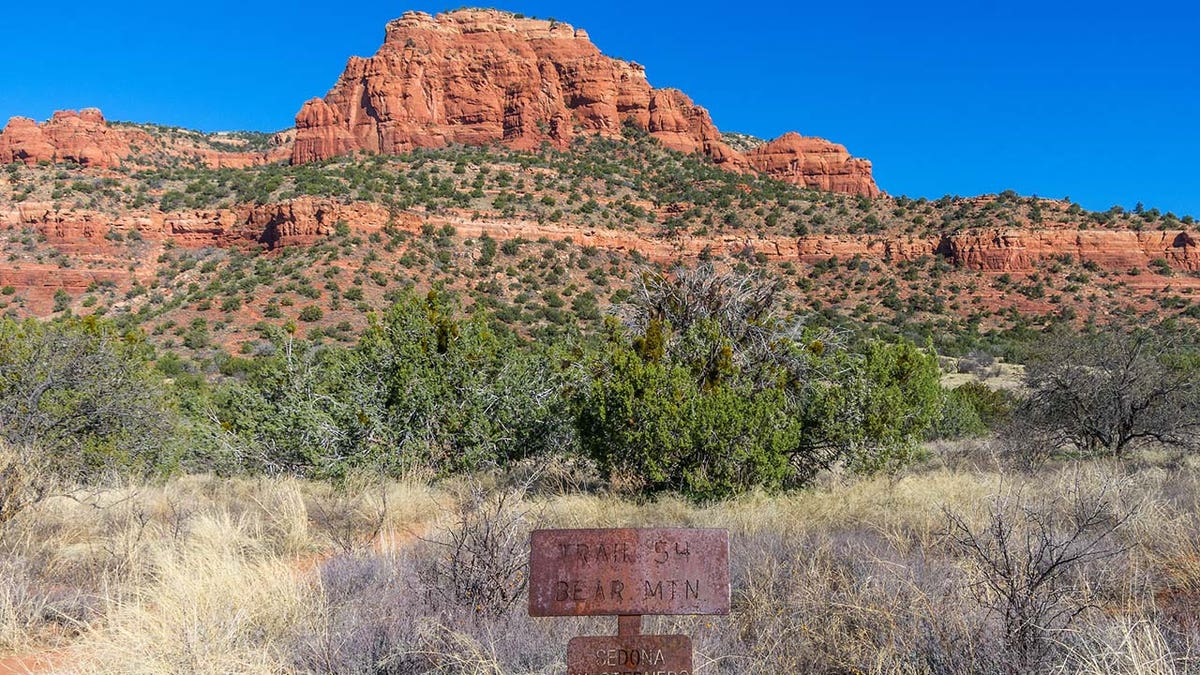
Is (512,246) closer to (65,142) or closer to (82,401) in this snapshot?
(82,401)

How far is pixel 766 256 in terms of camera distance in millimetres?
48094

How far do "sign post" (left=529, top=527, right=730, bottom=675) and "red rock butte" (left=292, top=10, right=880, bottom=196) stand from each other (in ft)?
210

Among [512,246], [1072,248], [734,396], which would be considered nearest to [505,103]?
[512,246]

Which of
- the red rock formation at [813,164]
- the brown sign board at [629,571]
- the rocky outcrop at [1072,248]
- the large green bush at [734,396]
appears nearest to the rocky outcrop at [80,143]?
the red rock formation at [813,164]

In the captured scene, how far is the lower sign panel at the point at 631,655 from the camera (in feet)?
8.46

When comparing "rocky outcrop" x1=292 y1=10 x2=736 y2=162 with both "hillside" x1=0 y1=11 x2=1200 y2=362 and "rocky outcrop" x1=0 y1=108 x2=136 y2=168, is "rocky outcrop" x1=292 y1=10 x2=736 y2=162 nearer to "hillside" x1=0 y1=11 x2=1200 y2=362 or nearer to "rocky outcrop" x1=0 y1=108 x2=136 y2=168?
"hillside" x1=0 y1=11 x2=1200 y2=362

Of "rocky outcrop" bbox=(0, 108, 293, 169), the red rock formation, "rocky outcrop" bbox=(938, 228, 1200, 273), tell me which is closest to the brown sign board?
"rocky outcrop" bbox=(938, 228, 1200, 273)

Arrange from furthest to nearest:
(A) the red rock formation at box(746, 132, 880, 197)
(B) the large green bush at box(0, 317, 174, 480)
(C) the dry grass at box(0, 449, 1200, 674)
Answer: (A) the red rock formation at box(746, 132, 880, 197)
(B) the large green bush at box(0, 317, 174, 480)
(C) the dry grass at box(0, 449, 1200, 674)

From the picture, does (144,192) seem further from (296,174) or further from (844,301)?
(844,301)

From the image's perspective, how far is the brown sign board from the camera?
258 cm

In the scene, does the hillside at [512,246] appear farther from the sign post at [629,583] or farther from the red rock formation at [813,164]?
the sign post at [629,583]

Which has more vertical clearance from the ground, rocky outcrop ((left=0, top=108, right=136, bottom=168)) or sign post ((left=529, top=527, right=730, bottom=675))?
rocky outcrop ((left=0, top=108, right=136, bottom=168))

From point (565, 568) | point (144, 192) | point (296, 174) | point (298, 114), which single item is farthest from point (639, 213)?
point (565, 568)

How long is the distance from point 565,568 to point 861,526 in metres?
→ 4.49
